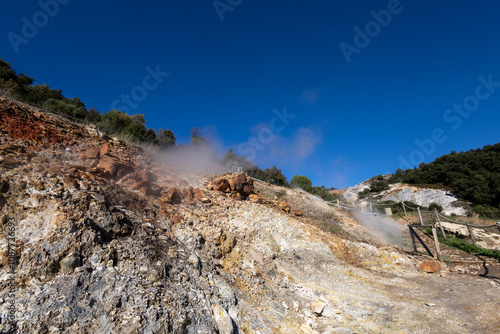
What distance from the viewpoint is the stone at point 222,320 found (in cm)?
348

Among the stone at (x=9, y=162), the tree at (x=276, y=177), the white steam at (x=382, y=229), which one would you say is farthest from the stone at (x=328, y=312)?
the tree at (x=276, y=177)

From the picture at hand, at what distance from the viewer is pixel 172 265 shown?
424 centimetres

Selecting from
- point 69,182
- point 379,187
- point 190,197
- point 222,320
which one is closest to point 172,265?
point 222,320

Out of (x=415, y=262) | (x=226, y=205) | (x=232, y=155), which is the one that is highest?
(x=232, y=155)

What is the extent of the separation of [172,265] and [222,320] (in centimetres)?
133

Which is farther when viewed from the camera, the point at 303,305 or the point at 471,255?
the point at 471,255

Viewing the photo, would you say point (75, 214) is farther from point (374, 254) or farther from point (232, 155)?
point (232, 155)

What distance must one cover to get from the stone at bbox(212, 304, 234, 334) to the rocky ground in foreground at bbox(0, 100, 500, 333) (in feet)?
0.08

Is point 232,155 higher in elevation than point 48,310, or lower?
higher

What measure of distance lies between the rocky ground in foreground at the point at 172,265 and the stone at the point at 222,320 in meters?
0.02

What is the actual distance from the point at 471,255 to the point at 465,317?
321 inches

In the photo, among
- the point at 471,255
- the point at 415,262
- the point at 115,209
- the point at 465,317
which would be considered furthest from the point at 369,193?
the point at 115,209

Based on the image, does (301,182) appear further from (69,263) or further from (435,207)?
(69,263)

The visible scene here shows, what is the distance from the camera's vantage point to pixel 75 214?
12.9 feet
